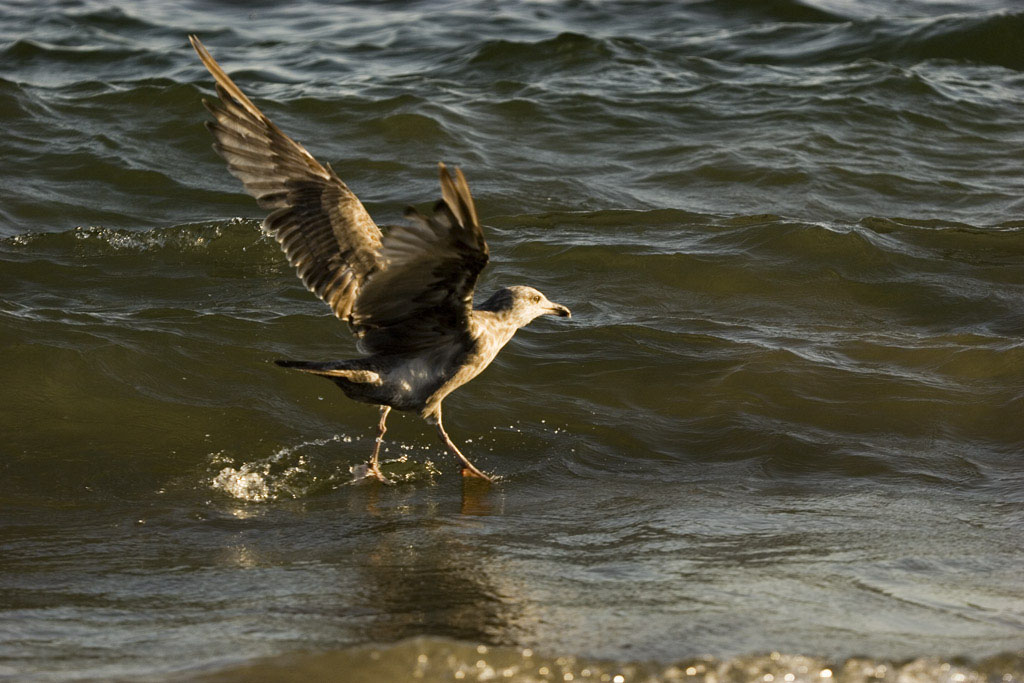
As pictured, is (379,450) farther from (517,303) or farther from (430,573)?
(430,573)

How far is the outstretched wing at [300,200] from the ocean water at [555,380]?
857 mm

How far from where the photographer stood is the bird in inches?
203

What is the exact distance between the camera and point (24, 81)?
1236 centimetres

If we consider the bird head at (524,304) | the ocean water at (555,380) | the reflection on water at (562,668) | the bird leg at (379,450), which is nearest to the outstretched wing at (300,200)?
the bird leg at (379,450)

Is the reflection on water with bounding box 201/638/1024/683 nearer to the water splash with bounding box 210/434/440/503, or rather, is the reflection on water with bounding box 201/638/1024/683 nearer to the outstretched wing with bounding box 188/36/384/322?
the water splash with bounding box 210/434/440/503

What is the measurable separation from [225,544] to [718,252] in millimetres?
4728

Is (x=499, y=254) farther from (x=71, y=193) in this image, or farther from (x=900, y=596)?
(x=900, y=596)

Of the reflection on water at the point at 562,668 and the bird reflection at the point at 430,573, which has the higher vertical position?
the reflection on water at the point at 562,668

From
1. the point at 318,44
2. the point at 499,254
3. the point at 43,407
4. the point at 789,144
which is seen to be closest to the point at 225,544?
the point at 43,407

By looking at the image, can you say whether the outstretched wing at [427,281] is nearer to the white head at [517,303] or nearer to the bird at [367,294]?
the bird at [367,294]

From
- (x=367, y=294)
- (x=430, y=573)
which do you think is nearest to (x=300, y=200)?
(x=367, y=294)

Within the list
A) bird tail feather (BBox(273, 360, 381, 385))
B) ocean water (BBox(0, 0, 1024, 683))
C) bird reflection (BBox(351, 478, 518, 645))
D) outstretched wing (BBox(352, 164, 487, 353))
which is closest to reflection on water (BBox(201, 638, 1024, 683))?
ocean water (BBox(0, 0, 1024, 683))

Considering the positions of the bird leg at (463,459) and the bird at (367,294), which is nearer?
the bird at (367,294)

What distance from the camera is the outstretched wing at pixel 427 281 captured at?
435cm
